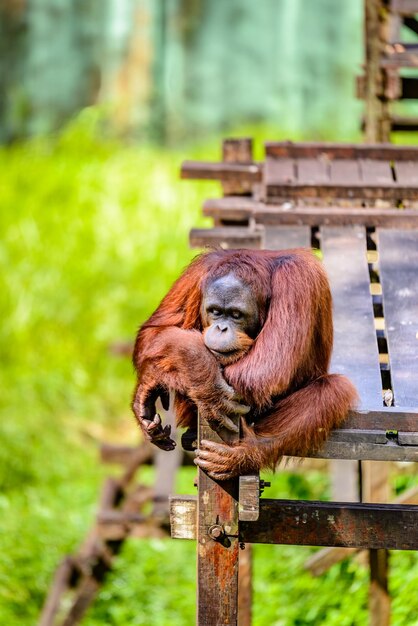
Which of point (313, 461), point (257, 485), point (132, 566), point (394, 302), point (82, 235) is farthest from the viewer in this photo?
point (82, 235)

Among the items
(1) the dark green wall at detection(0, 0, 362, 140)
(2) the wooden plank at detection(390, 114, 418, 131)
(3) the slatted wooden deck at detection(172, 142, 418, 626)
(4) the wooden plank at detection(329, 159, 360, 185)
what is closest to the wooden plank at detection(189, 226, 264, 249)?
(3) the slatted wooden deck at detection(172, 142, 418, 626)

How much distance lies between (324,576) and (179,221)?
6.11 metres

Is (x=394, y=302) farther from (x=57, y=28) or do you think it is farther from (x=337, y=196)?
(x=57, y=28)

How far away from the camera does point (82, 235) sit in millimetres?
11844

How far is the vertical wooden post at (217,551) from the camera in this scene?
133 inches

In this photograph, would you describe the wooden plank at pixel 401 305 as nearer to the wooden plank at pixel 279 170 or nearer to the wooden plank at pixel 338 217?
the wooden plank at pixel 338 217

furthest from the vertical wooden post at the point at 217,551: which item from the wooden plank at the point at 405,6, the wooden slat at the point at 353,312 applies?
the wooden plank at the point at 405,6

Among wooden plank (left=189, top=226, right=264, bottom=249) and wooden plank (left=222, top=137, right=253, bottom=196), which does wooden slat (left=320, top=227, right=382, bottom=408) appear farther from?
wooden plank (left=222, top=137, right=253, bottom=196)

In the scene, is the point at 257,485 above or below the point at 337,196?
below

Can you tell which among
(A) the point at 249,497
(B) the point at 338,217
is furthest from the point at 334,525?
(B) the point at 338,217

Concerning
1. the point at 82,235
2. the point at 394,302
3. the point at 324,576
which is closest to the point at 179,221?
the point at 82,235

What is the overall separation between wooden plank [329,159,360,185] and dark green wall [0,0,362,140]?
8.98 m

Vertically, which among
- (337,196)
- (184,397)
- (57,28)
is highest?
(57,28)

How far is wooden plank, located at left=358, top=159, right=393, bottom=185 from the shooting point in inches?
197
